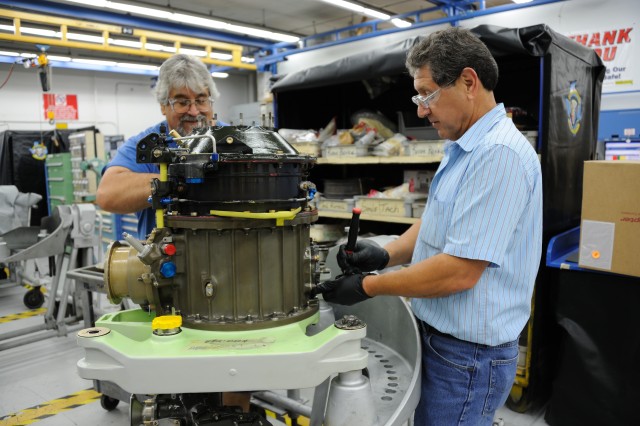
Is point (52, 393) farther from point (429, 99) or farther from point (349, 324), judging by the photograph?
point (429, 99)

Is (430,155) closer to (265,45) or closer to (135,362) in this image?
(135,362)

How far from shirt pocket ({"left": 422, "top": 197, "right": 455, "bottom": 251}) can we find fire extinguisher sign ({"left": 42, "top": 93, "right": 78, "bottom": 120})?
933cm

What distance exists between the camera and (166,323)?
3.10 feet

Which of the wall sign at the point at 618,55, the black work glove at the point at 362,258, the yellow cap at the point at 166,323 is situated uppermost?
the wall sign at the point at 618,55

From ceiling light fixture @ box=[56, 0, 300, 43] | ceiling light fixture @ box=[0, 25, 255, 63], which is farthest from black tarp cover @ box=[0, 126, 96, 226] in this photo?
ceiling light fixture @ box=[56, 0, 300, 43]

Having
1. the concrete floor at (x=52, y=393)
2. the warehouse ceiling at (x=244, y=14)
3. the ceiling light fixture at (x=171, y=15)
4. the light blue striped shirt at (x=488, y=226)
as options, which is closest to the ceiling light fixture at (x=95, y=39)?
the warehouse ceiling at (x=244, y=14)

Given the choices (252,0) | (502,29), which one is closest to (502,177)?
(502,29)

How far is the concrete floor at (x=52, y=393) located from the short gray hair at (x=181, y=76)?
1.69 meters

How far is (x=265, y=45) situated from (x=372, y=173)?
18.7ft

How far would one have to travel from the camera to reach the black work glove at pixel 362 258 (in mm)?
1176

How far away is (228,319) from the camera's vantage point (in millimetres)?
991

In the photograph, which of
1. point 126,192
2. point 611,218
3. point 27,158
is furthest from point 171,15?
point 611,218

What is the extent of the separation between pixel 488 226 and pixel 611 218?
4.52ft

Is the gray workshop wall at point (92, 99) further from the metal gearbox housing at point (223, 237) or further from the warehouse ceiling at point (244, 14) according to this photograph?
the metal gearbox housing at point (223, 237)
